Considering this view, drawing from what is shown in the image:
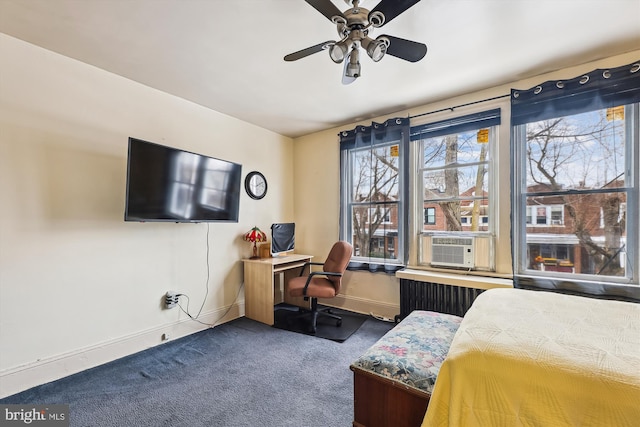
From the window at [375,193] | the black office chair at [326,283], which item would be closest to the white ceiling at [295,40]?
the window at [375,193]

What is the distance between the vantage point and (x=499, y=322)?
1.39 metres

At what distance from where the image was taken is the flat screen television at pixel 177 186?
2.21m

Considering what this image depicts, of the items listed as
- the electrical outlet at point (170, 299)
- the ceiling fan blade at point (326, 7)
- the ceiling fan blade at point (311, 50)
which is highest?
the ceiling fan blade at point (326, 7)

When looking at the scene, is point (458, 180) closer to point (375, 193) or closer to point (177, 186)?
point (375, 193)

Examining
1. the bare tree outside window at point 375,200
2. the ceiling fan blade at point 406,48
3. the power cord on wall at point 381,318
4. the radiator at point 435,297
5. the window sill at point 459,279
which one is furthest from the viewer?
the bare tree outside window at point 375,200

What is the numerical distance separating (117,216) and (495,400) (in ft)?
9.67

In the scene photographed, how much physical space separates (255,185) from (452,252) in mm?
2579

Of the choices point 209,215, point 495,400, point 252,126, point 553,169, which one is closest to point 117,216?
point 209,215

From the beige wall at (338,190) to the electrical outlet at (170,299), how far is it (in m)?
1.90

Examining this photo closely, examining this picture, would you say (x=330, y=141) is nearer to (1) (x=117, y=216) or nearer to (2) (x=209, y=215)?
(2) (x=209, y=215)

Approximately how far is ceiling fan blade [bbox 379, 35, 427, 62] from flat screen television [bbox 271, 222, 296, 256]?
2.46 m

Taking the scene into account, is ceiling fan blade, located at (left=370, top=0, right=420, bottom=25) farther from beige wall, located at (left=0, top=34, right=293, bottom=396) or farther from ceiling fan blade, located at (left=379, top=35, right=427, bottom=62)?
beige wall, located at (left=0, top=34, right=293, bottom=396)

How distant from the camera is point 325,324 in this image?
123 inches

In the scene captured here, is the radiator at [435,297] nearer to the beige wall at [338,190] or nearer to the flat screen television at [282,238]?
the beige wall at [338,190]
